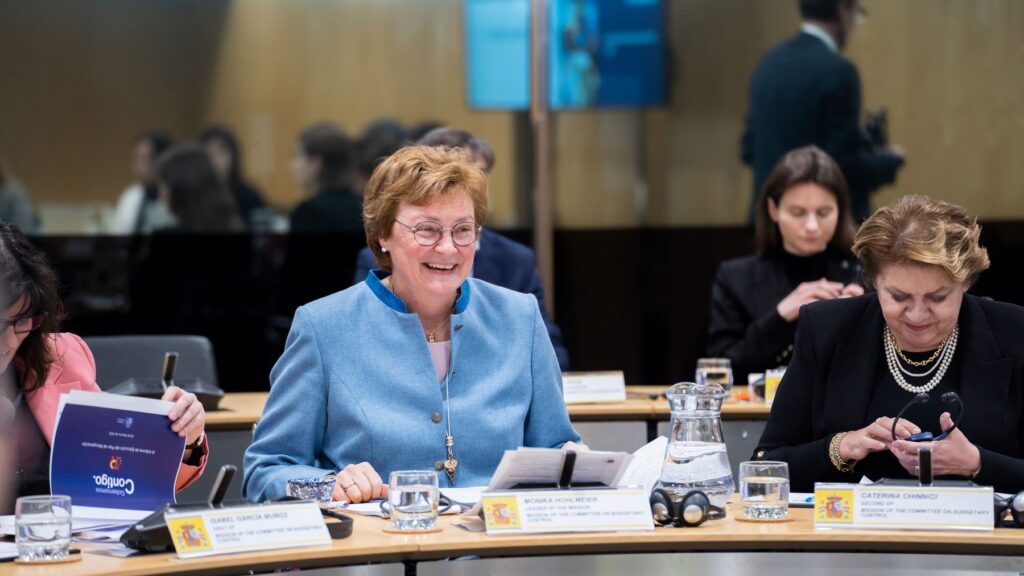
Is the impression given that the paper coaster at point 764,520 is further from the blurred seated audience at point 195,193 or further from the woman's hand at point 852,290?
the blurred seated audience at point 195,193

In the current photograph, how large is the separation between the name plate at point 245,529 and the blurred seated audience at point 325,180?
405 centimetres

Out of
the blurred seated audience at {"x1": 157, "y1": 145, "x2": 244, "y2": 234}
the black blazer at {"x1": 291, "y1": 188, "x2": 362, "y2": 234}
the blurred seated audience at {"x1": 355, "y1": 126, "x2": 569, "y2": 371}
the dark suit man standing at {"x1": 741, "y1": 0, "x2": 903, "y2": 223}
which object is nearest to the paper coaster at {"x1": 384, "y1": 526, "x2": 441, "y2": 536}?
the blurred seated audience at {"x1": 355, "y1": 126, "x2": 569, "y2": 371}

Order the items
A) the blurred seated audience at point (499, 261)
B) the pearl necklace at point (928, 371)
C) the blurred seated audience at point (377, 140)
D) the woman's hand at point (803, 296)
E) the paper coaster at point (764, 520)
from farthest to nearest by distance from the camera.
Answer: the blurred seated audience at point (377, 140) → the blurred seated audience at point (499, 261) → the woman's hand at point (803, 296) → the pearl necklace at point (928, 371) → the paper coaster at point (764, 520)

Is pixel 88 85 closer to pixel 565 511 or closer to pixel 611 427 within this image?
pixel 611 427

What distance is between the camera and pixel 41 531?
2191 mm

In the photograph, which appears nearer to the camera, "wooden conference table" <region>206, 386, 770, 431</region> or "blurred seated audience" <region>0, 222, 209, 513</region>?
"blurred seated audience" <region>0, 222, 209, 513</region>

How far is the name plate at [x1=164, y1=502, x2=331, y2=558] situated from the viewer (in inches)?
86.7

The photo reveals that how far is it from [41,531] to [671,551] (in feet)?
3.37

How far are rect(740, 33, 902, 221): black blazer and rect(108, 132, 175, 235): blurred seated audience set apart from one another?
2699mm

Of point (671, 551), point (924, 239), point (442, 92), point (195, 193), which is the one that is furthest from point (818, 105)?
point (671, 551)

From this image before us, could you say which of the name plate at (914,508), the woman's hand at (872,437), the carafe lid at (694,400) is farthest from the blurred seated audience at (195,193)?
the name plate at (914,508)

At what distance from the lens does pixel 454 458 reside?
112 inches

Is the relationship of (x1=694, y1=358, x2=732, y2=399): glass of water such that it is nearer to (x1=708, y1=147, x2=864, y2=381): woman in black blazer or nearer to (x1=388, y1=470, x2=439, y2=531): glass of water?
(x1=708, y1=147, x2=864, y2=381): woman in black blazer

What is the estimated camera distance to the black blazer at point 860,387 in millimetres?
2797
